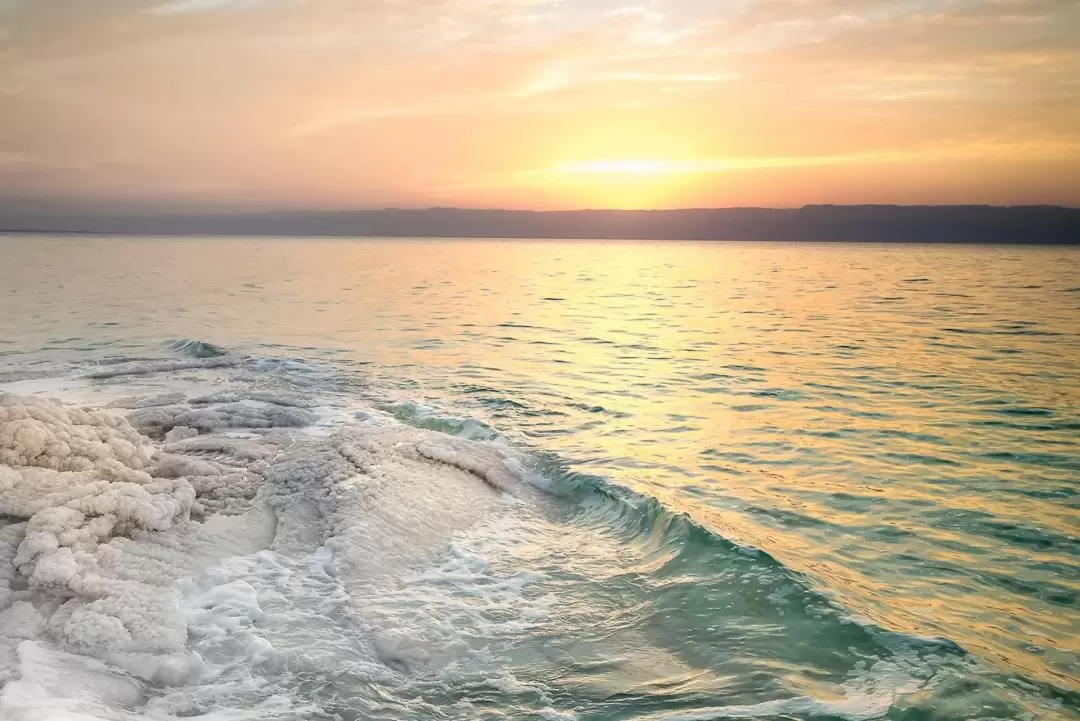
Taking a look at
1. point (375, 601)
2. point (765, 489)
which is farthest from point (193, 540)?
point (765, 489)

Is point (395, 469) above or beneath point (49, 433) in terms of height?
beneath

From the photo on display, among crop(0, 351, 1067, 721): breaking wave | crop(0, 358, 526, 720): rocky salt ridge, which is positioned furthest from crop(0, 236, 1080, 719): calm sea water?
crop(0, 358, 526, 720): rocky salt ridge

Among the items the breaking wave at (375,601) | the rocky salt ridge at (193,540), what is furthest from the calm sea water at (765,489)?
the rocky salt ridge at (193,540)

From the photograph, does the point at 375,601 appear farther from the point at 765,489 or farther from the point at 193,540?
the point at 765,489

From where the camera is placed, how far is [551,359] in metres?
19.4

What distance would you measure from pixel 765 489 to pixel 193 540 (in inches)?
253

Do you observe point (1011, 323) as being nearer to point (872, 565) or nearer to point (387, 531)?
point (872, 565)

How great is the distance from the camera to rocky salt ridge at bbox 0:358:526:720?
4371mm

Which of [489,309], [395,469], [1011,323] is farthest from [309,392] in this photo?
[1011,323]

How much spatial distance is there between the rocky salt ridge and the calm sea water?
3.56 ft

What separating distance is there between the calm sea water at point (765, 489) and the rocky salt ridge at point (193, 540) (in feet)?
3.56

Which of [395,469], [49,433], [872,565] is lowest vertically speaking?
[872,565]

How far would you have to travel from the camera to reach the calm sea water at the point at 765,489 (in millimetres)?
4938

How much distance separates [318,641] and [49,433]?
3.66 metres
